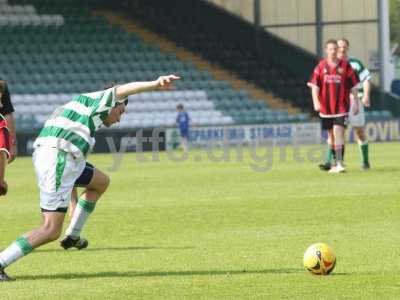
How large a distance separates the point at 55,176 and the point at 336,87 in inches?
474

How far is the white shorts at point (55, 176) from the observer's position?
9078mm

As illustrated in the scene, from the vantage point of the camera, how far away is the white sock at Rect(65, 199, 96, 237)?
1052cm

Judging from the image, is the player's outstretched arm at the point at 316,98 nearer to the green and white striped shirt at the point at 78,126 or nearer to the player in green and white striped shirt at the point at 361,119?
the player in green and white striped shirt at the point at 361,119

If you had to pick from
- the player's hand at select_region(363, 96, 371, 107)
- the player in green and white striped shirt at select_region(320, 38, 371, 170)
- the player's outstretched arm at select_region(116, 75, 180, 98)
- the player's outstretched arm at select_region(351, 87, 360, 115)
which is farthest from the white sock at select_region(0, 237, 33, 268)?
the player's hand at select_region(363, 96, 371, 107)

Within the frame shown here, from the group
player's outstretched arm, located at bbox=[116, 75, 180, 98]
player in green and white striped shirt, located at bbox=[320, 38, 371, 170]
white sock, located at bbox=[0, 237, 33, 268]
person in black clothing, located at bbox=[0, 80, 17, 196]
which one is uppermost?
player's outstretched arm, located at bbox=[116, 75, 180, 98]

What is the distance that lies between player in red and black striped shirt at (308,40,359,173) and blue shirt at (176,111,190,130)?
46.0ft

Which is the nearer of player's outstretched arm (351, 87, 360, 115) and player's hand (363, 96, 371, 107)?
player's outstretched arm (351, 87, 360, 115)

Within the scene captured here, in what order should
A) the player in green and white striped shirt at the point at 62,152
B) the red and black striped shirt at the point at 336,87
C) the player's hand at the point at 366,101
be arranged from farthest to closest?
the player's hand at the point at 366,101 → the red and black striped shirt at the point at 336,87 → the player in green and white striped shirt at the point at 62,152

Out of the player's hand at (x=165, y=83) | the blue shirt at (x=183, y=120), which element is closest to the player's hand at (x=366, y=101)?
the player's hand at (x=165, y=83)

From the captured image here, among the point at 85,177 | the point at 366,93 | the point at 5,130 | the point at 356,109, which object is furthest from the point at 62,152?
the point at 366,93

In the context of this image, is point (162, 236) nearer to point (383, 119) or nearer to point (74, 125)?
point (74, 125)

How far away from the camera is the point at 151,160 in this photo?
2897 cm

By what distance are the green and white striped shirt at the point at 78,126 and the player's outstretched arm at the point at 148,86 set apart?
0.15m

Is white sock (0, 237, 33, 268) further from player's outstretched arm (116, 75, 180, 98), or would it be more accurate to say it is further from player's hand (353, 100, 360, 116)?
player's hand (353, 100, 360, 116)
